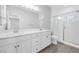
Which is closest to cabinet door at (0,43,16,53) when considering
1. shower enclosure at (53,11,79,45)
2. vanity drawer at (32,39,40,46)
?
vanity drawer at (32,39,40,46)

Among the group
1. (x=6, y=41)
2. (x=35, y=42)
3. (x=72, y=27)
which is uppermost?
(x=72, y=27)

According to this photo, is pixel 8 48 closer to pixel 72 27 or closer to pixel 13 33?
pixel 13 33

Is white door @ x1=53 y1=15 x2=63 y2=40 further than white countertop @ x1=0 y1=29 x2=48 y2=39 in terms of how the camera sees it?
Yes

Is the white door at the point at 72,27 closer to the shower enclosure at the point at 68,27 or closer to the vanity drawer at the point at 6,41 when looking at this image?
the shower enclosure at the point at 68,27

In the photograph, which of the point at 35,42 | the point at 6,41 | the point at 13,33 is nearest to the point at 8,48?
the point at 6,41

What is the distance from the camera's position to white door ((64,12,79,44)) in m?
0.79

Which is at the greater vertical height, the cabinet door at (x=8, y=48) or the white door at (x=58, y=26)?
the white door at (x=58, y=26)

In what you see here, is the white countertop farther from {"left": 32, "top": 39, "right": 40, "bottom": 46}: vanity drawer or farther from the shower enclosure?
the shower enclosure

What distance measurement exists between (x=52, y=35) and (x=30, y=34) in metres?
0.39

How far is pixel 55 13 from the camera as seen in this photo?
946 millimetres

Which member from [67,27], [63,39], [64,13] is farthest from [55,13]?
[63,39]

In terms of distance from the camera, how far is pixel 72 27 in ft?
2.72

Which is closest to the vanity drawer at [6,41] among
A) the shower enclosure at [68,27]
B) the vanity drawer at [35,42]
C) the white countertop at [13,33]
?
the white countertop at [13,33]

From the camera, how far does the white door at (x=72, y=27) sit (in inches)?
31.0
